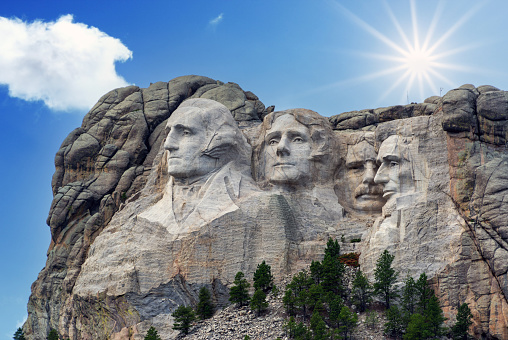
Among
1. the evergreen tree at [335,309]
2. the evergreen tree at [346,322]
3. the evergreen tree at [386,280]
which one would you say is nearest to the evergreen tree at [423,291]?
the evergreen tree at [386,280]

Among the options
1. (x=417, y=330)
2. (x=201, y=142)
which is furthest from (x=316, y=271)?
(x=201, y=142)

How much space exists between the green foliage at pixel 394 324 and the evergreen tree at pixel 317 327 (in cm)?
239

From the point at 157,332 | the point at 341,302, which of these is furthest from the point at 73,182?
the point at 341,302

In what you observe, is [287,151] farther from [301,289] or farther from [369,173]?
[301,289]

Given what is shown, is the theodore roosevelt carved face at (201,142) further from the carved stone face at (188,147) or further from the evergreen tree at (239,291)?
the evergreen tree at (239,291)

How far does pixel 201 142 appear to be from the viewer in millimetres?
48625

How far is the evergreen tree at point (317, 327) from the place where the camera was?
40.4m

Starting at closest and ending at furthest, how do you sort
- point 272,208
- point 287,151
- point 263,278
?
point 263,278 < point 272,208 < point 287,151

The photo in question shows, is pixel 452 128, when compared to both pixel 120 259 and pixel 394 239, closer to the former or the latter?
pixel 394 239

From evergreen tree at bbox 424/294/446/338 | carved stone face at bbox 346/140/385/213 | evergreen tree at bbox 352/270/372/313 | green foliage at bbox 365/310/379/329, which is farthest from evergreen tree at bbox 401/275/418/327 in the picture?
carved stone face at bbox 346/140/385/213

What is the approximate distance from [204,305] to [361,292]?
6413mm

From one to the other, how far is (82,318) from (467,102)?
18.9 meters

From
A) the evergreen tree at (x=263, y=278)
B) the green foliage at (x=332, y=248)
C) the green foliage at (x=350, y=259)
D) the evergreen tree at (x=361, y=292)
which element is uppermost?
the green foliage at (x=332, y=248)

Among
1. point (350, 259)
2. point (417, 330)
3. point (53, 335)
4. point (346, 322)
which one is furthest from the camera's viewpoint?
point (53, 335)
